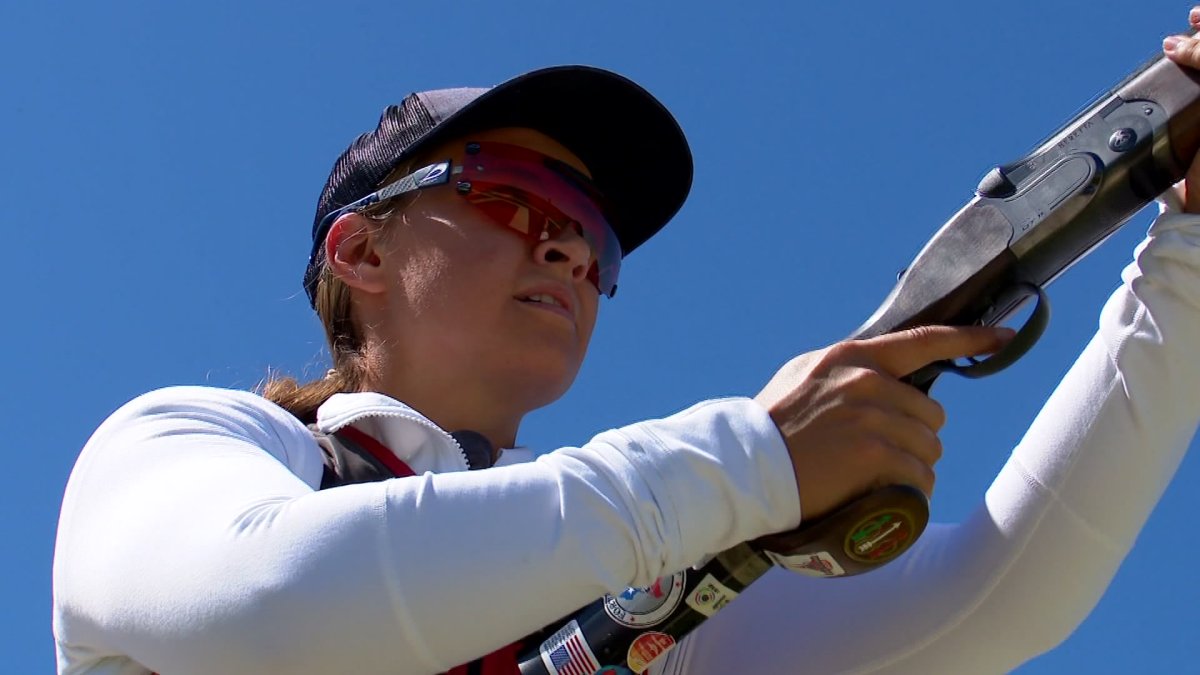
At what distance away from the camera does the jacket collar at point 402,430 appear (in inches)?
158

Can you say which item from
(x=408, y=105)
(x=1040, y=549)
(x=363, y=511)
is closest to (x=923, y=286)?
(x=1040, y=549)

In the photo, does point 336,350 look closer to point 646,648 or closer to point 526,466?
point 646,648

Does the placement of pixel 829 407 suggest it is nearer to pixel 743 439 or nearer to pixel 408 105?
pixel 743 439

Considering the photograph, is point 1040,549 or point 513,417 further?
point 513,417

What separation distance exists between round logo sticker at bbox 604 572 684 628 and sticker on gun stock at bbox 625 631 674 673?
34 mm

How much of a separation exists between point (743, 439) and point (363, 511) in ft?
2.31

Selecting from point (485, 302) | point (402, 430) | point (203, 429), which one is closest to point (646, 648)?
point (402, 430)

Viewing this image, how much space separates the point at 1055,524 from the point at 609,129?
6.87 feet

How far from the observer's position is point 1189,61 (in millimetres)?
3760

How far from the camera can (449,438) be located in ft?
13.4

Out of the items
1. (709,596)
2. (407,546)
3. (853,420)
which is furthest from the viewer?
(709,596)

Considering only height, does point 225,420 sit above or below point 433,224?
below

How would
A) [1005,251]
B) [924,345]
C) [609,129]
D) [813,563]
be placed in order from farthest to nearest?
[609,129] → [1005,251] → [924,345] → [813,563]

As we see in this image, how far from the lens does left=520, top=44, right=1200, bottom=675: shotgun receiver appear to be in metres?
3.43
